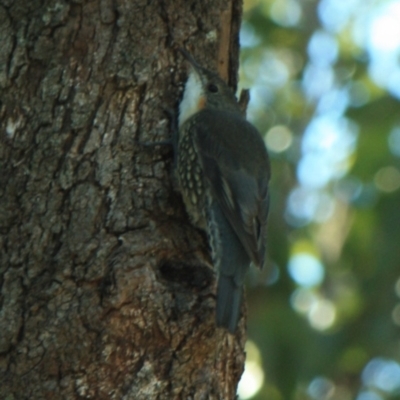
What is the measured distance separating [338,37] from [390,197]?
5.38 metres

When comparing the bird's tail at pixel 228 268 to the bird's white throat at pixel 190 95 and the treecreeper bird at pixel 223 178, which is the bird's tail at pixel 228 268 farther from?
the bird's white throat at pixel 190 95

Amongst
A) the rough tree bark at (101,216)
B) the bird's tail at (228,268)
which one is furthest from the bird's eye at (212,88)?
the bird's tail at (228,268)

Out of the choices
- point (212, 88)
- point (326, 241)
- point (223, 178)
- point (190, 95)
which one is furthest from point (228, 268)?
point (326, 241)

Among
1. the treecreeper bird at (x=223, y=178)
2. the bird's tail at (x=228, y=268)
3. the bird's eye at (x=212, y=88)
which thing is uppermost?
the bird's eye at (x=212, y=88)

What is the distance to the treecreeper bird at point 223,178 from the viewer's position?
163 inches

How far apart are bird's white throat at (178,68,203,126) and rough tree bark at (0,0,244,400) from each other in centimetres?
7

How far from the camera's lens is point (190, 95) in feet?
15.3

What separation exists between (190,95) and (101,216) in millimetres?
1053

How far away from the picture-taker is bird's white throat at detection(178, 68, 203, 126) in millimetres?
4512

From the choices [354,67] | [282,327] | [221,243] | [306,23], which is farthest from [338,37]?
[221,243]

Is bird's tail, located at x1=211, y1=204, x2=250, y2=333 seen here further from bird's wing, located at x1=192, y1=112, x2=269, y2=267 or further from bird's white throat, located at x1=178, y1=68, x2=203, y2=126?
bird's white throat, located at x1=178, y1=68, x2=203, y2=126

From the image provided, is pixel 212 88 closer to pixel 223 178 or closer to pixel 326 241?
pixel 223 178

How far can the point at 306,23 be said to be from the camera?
1154 cm

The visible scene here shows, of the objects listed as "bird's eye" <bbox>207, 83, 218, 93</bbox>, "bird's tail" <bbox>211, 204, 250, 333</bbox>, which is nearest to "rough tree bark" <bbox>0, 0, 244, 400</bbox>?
"bird's tail" <bbox>211, 204, 250, 333</bbox>
